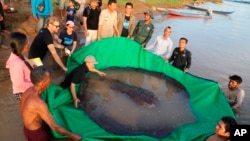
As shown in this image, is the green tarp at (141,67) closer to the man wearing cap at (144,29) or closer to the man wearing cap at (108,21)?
the man wearing cap at (144,29)

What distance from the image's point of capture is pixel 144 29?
22.1 feet

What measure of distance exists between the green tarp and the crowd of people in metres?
0.31

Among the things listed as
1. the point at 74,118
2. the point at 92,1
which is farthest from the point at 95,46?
the point at 74,118

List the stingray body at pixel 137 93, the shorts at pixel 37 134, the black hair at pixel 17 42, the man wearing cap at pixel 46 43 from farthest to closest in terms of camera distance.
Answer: the stingray body at pixel 137 93 → the man wearing cap at pixel 46 43 → the black hair at pixel 17 42 → the shorts at pixel 37 134

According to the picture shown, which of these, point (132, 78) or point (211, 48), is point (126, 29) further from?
point (211, 48)

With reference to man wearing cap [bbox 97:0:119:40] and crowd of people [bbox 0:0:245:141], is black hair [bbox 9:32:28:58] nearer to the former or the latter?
crowd of people [bbox 0:0:245:141]

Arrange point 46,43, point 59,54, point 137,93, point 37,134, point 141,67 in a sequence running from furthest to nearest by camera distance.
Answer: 1. point 59,54
2. point 141,67
3. point 137,93
4. point 46,43
5. point 37,134

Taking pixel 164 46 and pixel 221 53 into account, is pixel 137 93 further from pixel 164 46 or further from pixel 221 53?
pixel 221 53

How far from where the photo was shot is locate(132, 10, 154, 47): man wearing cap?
671 cm

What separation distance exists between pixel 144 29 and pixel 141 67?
3.37 feet

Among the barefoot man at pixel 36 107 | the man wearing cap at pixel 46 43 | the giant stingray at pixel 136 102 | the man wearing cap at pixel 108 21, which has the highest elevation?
the man wearing cap at pixel 108 21

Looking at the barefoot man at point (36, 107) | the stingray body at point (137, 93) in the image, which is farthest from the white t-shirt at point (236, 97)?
the barefoot man at point (36, 107)

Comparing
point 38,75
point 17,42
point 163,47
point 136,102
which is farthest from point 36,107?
point 163,47

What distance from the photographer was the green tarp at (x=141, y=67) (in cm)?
404
